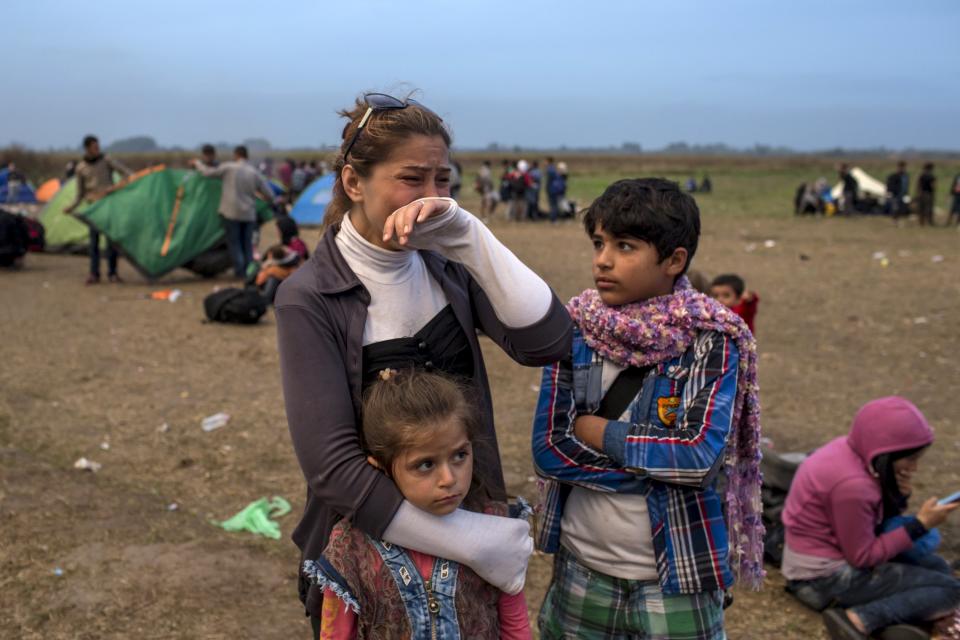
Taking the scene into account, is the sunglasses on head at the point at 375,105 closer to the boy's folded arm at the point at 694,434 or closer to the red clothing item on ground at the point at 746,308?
the boy's folded arm at the point at 694,434

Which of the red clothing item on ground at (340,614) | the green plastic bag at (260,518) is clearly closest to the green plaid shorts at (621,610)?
the red clothing item on ground at (340,614)

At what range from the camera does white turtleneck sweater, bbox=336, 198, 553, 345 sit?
1.60 meters

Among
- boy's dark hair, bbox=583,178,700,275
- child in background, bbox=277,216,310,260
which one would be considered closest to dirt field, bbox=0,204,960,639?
child in background, bbox=277,216,310,260

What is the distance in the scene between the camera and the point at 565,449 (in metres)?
2.07

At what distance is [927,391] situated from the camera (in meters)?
6.55

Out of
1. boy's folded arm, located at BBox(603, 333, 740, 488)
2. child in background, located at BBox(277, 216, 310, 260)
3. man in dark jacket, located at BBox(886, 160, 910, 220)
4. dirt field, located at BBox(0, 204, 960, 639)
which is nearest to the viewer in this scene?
boy's folded arm, located at BBox(603, 333, 740, 488)

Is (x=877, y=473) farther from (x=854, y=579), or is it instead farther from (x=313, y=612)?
(x=313, y=612)

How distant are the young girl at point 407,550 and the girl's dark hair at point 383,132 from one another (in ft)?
1.42

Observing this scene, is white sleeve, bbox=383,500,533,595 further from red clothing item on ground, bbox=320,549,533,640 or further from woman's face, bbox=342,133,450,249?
woman's face, bbox=342,133,450,249

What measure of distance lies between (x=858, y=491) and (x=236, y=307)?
673 centimetres

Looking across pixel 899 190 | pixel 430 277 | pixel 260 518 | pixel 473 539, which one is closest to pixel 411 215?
pixel 430 277

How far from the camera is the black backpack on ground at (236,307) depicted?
28.5 ft

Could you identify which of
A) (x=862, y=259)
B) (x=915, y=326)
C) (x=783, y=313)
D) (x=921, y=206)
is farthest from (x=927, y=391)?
(x=921, y=206)

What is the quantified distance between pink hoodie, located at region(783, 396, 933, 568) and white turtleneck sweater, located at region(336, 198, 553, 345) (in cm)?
215
